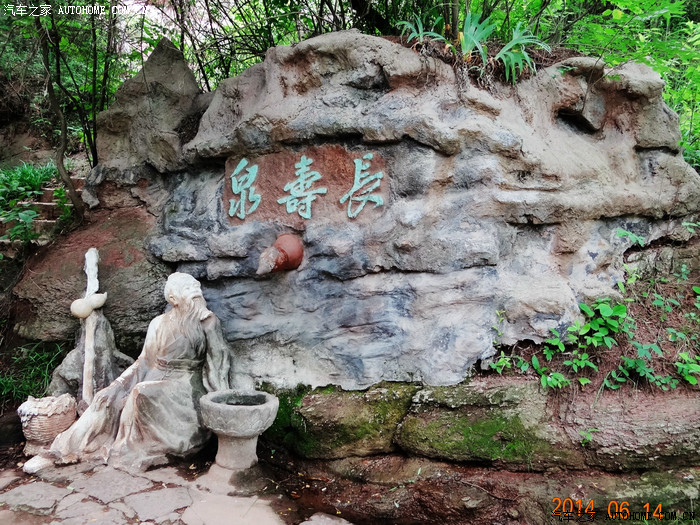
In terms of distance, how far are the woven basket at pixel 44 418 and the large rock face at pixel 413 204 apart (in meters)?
1.37

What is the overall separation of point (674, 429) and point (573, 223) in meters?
1.59

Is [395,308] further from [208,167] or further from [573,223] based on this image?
[208,167]

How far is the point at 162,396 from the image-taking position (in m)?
3.83

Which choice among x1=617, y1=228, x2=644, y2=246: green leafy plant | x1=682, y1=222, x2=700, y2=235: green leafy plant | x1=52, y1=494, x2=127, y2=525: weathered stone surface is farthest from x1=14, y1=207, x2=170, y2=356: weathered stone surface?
x1=682, y1=222, x2=700, y2=235: green leafy plant

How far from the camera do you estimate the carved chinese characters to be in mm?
4238

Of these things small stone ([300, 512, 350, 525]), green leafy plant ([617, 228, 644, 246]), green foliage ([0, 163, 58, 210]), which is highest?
green foliage ([0, 163, 58, 210])

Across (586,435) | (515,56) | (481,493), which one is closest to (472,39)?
(515,56)

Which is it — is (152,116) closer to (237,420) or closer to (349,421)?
(237,420)

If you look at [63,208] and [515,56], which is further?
[63,208]

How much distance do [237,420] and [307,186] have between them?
197 cm

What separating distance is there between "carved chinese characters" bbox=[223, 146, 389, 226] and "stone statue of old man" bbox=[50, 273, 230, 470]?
3.07 ft

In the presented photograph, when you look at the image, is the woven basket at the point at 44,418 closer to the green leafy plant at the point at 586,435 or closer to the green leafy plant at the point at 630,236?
the green leafy plant at the point at 586,435

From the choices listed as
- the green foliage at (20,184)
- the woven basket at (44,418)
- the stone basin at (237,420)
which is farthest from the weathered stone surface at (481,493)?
the green foliage at (20,184)
